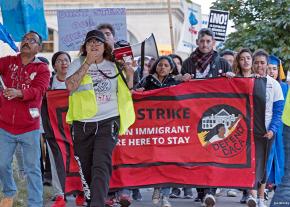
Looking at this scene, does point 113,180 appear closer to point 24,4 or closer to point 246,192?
point 246,192

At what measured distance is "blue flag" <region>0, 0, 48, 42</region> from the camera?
29.4ft

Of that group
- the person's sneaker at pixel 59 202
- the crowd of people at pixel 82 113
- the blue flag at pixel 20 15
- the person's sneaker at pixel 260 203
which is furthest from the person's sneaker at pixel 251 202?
the blue flag at pixel 20 15

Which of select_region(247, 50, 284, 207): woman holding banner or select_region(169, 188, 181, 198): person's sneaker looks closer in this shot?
select_region(247, 50, 284, 207): woman holding banner

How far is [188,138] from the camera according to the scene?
8.32 meters

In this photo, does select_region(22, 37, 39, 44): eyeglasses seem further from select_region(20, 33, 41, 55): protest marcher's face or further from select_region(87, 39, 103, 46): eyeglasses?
select_region(87, 39, 103, 46): eyeglasses

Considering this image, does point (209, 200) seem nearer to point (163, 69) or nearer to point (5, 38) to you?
point (163, 69)

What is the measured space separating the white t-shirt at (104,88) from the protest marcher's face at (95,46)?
0.55ft

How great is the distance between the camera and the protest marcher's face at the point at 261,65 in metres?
8.69

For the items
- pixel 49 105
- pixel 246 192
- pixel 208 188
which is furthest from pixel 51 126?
pixel 246 192

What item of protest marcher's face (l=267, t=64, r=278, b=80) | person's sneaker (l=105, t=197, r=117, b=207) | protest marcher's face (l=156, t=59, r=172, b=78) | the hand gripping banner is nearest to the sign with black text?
protest marcher's face (l=267, t=64, r=278, b=80)

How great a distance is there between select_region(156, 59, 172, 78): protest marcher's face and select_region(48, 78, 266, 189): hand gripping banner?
1.52 feet

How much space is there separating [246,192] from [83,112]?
3043 millimetres

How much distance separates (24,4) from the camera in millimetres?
8961

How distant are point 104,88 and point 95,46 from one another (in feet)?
1.39
